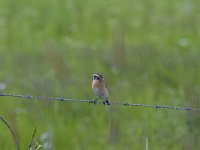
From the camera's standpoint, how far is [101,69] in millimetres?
11305

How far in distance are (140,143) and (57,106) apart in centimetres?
116

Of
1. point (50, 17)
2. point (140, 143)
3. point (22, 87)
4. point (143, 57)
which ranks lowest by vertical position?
point (140, 143)

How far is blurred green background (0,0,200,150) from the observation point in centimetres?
870

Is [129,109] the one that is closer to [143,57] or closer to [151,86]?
[151,86]

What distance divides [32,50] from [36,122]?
4.27 meters

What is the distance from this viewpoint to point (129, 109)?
31.8ft

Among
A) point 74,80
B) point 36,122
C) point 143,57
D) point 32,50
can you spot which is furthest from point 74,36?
point 36,122

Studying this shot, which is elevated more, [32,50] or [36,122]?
[32,50]

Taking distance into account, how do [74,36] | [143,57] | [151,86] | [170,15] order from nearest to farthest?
[151,86]
[143,57]
[74,36]
[170,15]

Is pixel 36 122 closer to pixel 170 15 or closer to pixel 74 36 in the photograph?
pixel 74 36

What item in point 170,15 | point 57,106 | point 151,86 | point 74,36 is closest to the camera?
point 57,106

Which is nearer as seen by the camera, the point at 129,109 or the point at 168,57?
the point at 129,109

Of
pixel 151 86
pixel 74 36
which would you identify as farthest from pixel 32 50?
pixel 151 86

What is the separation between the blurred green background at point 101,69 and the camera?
870 cm
